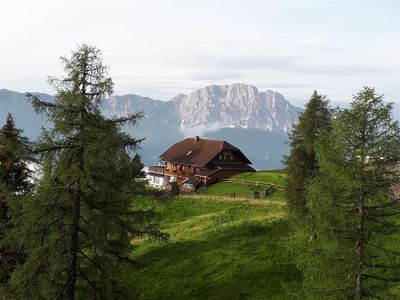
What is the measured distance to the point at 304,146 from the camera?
31.6m

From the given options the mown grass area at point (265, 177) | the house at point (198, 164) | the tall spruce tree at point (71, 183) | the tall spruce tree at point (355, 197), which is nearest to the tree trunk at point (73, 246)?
the tall spruce tree at point (71, 183)

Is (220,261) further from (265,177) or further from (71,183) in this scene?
(265,177)

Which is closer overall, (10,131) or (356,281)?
(356,281)

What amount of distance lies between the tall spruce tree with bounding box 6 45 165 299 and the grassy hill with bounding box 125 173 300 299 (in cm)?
379

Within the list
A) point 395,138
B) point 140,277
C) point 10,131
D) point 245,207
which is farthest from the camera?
point 245,207

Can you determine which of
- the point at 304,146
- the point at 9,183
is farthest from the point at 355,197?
the point at 9,183

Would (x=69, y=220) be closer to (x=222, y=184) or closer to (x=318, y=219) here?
(x=318, y=219)

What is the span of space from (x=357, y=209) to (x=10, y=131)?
19.1 meters

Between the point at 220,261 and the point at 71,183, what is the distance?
56.8 ft

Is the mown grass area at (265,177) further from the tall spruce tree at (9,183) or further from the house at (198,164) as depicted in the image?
the tall spruce tree at (9,183)

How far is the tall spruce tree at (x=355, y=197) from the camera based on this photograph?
14.6m

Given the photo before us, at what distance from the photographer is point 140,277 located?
3189cm

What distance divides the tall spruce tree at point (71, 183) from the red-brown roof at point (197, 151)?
61075 millimetres

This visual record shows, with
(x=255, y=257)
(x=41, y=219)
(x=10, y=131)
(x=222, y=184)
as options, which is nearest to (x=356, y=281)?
(x=41, y=219)
